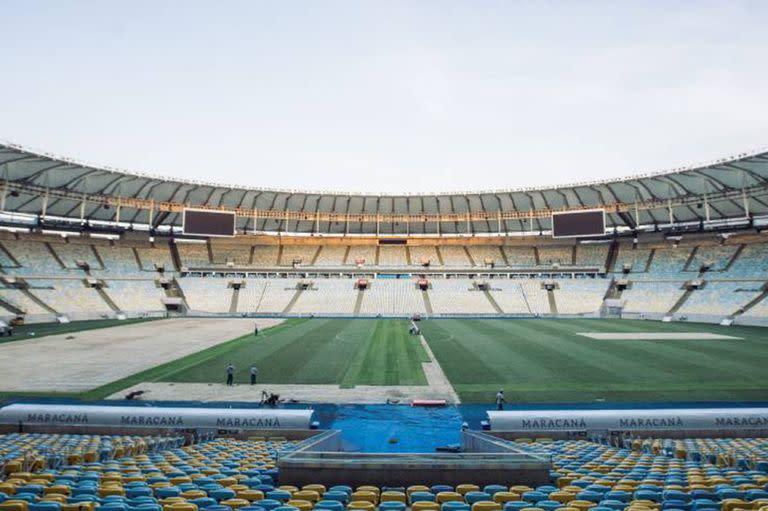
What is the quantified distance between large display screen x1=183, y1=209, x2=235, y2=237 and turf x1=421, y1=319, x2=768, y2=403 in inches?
1314

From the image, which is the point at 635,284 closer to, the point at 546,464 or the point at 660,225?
the point at 660,225

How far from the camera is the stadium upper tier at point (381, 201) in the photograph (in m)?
43.5

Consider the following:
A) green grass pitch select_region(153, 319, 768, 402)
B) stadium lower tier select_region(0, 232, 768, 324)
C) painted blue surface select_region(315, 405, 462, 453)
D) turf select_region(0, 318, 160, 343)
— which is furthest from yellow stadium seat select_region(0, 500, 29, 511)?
stadium lower tier select_region(0, 232, 768, 324)

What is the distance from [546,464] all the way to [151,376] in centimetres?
1988

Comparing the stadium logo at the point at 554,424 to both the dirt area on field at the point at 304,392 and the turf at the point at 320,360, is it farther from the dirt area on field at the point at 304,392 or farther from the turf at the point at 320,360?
the turf at the point at 320,360

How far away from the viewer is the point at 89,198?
50.7 metres

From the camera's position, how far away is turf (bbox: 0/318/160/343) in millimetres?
34219

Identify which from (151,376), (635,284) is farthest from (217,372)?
(635,284)

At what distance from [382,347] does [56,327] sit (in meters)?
32.8

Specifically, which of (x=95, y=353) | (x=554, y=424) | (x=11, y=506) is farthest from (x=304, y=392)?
(x=95, y=353)

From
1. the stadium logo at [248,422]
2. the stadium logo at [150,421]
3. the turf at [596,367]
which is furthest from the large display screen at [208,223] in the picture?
the stadium logo at [248,422]

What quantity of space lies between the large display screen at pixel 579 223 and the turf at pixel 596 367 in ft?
65.6

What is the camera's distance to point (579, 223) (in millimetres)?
54875

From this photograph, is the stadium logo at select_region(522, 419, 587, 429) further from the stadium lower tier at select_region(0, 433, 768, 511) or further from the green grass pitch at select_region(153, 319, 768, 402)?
the green grass pitch at select_region(153, 319, 768, 402)
